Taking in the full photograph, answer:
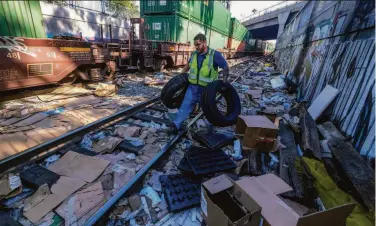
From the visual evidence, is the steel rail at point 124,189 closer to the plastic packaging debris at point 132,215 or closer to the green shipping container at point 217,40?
the plastic packaging debris at point 132,215

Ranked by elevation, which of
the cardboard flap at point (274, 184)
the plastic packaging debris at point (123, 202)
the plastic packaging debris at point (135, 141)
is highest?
the cardboard flap at point (274, 184)

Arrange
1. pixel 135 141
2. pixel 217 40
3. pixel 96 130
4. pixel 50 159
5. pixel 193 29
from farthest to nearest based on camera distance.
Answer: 1. pixel 217 40
2. pixel 193 29
3. pixel 96 130
4. pixel 135 141
5. pixel 50 159

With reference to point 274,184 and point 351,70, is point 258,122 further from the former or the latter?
point 351,70

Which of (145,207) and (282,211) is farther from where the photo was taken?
(145,207)

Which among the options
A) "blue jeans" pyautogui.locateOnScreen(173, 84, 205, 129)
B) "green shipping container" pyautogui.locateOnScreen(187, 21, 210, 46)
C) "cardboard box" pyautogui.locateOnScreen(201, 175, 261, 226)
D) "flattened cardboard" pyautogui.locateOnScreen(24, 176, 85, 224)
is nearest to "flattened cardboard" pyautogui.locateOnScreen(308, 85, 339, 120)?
"blue jeans" pyautogui.locateOnScreen(173, 84, 205, 129)

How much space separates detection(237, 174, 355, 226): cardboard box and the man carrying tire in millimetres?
2222

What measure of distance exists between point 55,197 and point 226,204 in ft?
6.43

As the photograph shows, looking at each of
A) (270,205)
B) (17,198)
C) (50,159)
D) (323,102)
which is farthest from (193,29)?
(270,205)

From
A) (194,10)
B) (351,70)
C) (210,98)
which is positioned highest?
(194,10)

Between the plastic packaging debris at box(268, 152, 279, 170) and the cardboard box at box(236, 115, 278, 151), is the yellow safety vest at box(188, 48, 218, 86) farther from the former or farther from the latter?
the plastic packaging debris at box(268, 152, 279, 170)

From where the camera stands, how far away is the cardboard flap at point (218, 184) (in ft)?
6.47

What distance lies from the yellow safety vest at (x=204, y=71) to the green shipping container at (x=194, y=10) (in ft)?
32.9

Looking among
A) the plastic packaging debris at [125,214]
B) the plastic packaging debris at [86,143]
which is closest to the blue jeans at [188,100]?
the plastic packaging debris at [86,143]

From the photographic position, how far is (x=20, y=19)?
743 cm
